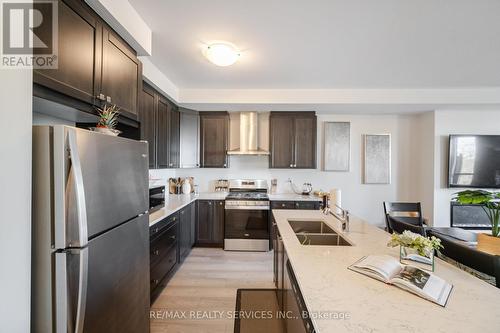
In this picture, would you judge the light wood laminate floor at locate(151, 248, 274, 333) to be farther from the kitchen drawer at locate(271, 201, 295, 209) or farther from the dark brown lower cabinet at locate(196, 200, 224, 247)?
the kitchen drawer at locate(271, 201, 295, 209)

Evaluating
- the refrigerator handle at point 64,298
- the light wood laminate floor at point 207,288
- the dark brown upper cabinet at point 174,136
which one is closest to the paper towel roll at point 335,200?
the light wood laminate floor at point 207,288

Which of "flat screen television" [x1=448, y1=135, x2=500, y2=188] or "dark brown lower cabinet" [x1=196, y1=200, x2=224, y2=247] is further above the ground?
"flat screen television" [x1=448, y1=135, x2=500, y2=188]

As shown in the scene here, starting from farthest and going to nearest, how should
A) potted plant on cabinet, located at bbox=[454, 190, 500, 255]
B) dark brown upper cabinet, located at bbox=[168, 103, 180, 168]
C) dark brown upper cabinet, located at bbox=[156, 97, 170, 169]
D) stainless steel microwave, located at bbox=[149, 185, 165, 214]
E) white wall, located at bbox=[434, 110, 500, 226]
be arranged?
white wall, located at bbox=[434, 110, 500, 226]
dark brown upper cabinet, located at bbox=[168, 103, 180, 168]
dark brown upper cabinet, located at bbox=[156, 97, 170, 169]
stainless steel microwave, located at bbox=[149, 185, 165, 214]
potted plant on cabinet, located at bbox=[454, 190, 500, 255]

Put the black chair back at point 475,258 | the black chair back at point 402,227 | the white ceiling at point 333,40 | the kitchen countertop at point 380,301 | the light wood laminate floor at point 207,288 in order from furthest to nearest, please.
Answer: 1. the light wood laminate floor at point 207,288
2. the black chair back at point 402,227
3. the white ceiling at point 333,40
4. the black chair back at point 475,258
5. the kitchen countertop at point 380,301

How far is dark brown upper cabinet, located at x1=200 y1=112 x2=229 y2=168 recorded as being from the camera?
4.26 m

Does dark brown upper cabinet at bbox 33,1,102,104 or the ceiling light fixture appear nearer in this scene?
dark brown upper cabinet at bbox 33,1,102,104

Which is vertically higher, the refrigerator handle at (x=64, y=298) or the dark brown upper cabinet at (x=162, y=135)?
the dark brown upper cabinet at (x=162, y=135)

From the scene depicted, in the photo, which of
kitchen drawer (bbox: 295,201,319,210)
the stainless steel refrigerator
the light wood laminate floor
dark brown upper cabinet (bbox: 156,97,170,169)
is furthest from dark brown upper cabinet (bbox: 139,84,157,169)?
kitchen drawer (bbox: 295,201,319,210)

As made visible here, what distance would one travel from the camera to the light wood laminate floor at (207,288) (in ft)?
7.00

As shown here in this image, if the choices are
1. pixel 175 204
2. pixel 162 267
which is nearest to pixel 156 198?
pixel 175 204

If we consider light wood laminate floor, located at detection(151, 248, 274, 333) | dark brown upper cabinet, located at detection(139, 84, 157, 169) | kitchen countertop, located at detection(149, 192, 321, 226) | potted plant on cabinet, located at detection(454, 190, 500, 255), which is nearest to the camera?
potted plant on cabinet, located at detection(454, 190, 500, 255)

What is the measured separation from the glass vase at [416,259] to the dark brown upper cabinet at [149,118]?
2570 millimetres

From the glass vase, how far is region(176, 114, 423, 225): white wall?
3.16 metres

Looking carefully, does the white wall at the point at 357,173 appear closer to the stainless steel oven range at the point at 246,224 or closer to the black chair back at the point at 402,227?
the stainless steel oven range at the point at 246,224
